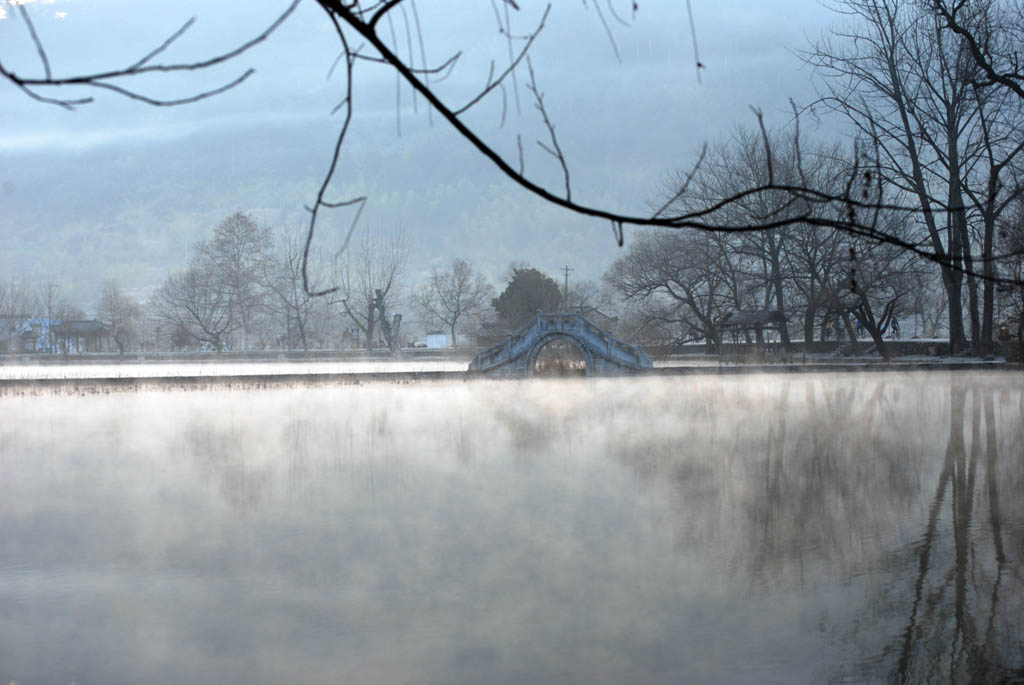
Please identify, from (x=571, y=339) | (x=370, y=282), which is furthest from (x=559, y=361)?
(x=370, y=282)

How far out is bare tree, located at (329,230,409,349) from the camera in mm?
68438

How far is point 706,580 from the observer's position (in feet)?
34.5

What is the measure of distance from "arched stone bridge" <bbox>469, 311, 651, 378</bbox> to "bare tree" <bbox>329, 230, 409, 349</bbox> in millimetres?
7857

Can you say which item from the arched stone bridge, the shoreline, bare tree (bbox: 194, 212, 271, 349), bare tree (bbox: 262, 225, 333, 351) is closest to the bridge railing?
the arched stone bridge

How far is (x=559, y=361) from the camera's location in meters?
42.2

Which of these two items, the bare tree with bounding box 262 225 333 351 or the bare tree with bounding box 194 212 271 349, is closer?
the bare tree with bounding box 262 225 333 351

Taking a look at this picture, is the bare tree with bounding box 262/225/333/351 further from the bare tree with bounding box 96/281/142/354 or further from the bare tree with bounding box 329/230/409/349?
the bare tree with bounding box 96/281/142/354

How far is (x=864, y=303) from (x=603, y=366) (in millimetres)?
8791

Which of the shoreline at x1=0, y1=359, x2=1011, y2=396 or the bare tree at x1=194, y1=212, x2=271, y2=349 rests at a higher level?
the bare tree at x1=194, y1=212, x2=271, y2=349

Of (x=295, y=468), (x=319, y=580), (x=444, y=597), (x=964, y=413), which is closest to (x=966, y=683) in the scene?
(x=444, y=597)

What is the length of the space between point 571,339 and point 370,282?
41.9m

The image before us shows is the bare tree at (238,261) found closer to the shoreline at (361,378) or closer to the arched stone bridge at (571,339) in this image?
the shoreline at (361,378)

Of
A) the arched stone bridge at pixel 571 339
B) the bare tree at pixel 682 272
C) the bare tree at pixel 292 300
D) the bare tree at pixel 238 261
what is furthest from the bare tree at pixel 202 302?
the arched stone bridge at pixel 571 339

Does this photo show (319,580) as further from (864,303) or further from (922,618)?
(864,303)
